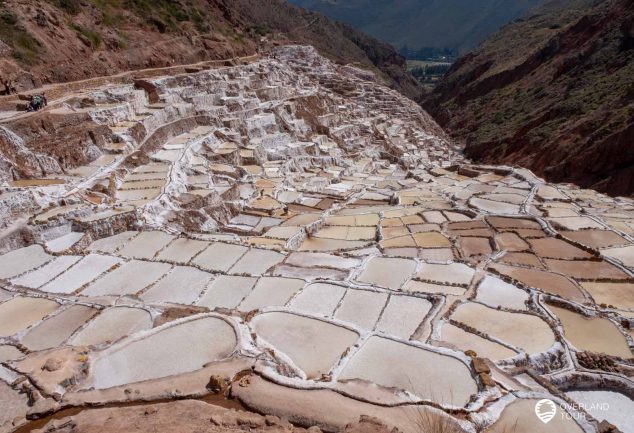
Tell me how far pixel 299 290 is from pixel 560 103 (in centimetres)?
4054

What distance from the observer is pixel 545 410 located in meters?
6.33

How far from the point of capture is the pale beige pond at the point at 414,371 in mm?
6723

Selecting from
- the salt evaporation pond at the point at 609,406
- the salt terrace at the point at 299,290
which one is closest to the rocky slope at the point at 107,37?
the salt terrace at the point at 299,290

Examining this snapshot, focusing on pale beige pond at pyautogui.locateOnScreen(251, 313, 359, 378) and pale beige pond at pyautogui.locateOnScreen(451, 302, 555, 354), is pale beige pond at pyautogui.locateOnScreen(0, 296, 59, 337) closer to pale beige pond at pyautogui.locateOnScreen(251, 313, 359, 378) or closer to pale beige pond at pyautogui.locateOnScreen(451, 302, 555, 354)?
pale beige pond at pyautogui.locateOnScreen(251, 313, 359, 378)

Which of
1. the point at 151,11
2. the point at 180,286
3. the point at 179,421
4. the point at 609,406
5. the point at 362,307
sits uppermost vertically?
the point at 151,11

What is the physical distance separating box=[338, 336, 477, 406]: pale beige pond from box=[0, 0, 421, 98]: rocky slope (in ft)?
71.3

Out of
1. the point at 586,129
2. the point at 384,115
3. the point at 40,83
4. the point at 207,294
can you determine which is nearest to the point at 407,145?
the point at 384,115

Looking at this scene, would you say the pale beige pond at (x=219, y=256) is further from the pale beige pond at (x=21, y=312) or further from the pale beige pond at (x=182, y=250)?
the pale beige pond at (x=21, y=312)

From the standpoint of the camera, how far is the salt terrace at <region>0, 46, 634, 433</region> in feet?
21.7

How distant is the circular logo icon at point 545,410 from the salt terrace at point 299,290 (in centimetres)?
12

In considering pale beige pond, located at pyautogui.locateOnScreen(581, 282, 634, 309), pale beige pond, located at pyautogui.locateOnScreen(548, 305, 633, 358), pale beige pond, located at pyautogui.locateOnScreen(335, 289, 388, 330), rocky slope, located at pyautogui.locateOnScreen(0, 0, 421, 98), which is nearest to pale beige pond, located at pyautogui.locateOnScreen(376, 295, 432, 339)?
pale beige pond, located at pyautogui.locateOnScreen(335, 289, 388, 330)

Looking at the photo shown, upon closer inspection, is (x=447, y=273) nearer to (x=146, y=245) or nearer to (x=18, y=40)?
(x=146, y=245)

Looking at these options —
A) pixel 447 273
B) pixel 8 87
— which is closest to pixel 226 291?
pixel 447 273

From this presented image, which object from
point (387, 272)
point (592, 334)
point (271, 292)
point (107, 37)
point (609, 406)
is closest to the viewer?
point (609, 406)
